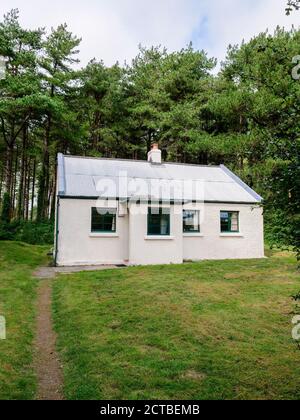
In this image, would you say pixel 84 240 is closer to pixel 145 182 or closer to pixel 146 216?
pixel 146 216

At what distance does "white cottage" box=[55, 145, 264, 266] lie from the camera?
1596 cm

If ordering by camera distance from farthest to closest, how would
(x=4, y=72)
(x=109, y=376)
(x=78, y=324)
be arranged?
(x=4, y=72)
(x=78, y=324)
(x=109, y=376)

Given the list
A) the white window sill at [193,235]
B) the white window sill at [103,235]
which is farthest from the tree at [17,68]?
the white window sill at [193,235]

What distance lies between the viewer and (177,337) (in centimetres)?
668

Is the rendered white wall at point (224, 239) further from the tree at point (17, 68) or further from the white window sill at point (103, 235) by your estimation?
the tree at point (17, 68)

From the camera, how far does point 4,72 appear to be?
25828 mm

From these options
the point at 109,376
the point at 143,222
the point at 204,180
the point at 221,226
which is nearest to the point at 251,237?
the point at 221,226

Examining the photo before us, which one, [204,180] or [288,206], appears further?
[204,180]

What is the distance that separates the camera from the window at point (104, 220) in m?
16.5

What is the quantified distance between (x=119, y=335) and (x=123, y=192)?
11.1 meters

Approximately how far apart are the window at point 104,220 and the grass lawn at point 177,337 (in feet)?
14.9

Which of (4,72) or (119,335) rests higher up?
(4,72)

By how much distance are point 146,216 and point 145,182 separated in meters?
3.28
